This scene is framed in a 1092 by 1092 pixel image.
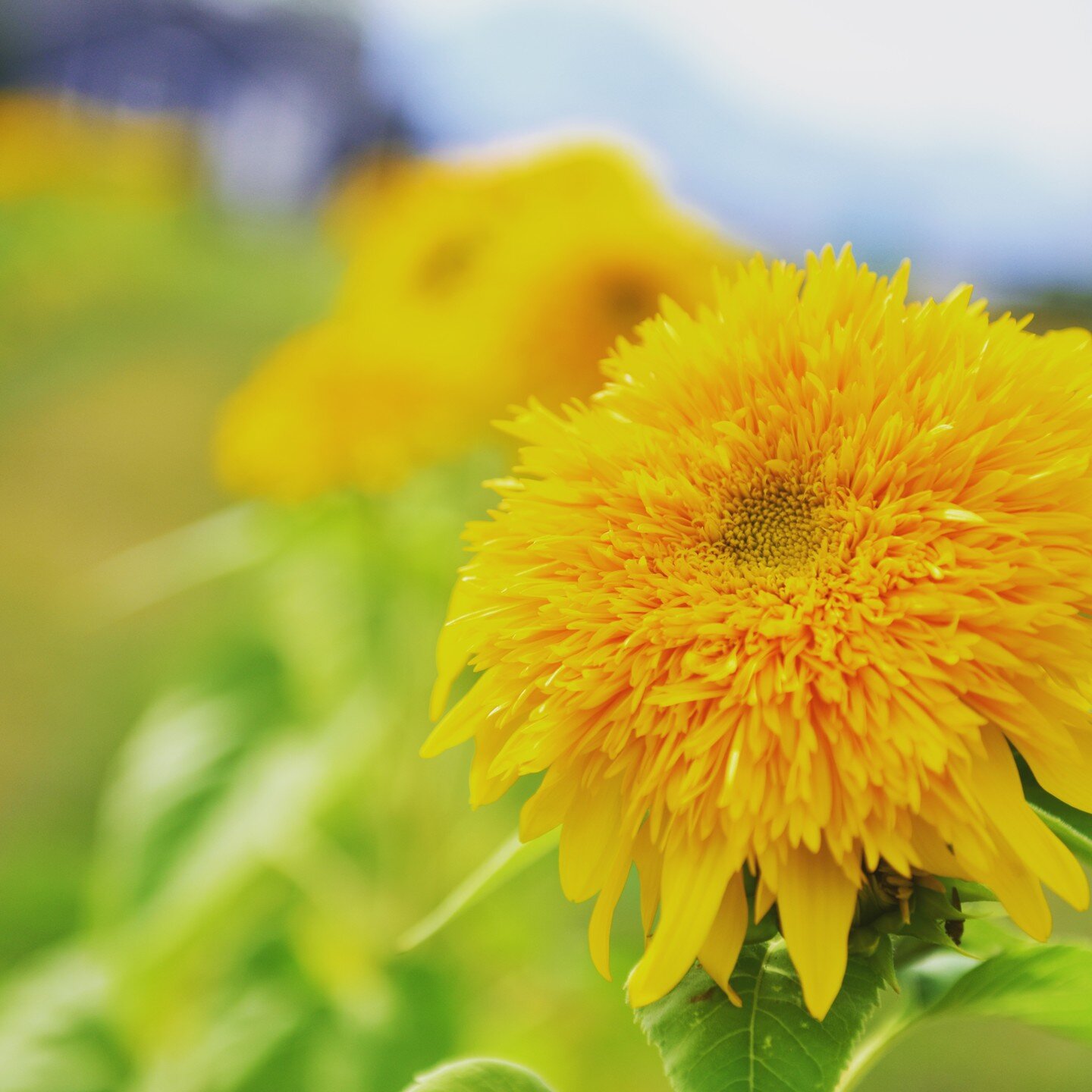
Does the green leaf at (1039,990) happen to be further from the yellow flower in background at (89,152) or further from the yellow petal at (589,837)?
the yellow flower in background at (89,152)

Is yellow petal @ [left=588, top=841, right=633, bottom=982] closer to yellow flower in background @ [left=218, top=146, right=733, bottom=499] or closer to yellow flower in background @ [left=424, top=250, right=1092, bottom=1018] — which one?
yellow flower in background @ [left=424, top=250, right=1092, bottom=1018]

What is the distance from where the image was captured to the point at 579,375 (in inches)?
41.8

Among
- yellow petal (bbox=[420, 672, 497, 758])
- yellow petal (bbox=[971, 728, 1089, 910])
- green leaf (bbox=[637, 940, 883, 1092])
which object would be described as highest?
yellow petal (bbox=[971, 728, 1089, 910])

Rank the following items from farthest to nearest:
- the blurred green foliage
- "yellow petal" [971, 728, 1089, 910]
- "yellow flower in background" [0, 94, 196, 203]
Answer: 1. "yellow flower in background" [0, 94, 196, 203]
2. the blurred green foliage
3. "yellow petal" [971, 728, 1089, 910]

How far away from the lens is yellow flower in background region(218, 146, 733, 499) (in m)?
1.07

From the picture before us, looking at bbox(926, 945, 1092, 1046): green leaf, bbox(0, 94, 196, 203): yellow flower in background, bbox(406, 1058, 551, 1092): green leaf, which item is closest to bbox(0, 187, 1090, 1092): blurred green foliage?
bbox(406, 1058, 551, 1092): green leaf

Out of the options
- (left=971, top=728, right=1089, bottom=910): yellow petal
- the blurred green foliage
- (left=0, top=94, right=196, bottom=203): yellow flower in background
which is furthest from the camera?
(left=0, top=94, right=196, bottom=203): yellow flower in background

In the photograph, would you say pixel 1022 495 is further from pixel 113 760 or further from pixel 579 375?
pixel 113 760

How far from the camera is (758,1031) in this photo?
1.14 feet

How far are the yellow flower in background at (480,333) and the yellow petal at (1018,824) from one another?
0.72 meters

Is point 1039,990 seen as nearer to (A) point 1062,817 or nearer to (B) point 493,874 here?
(A) point 1062,817

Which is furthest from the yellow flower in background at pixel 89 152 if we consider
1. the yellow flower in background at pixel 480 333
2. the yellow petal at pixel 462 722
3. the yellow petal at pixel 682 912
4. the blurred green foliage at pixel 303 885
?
the yellow petal at pixel 682 912

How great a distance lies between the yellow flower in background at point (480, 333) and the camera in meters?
1.07

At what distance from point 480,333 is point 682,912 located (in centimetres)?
82
